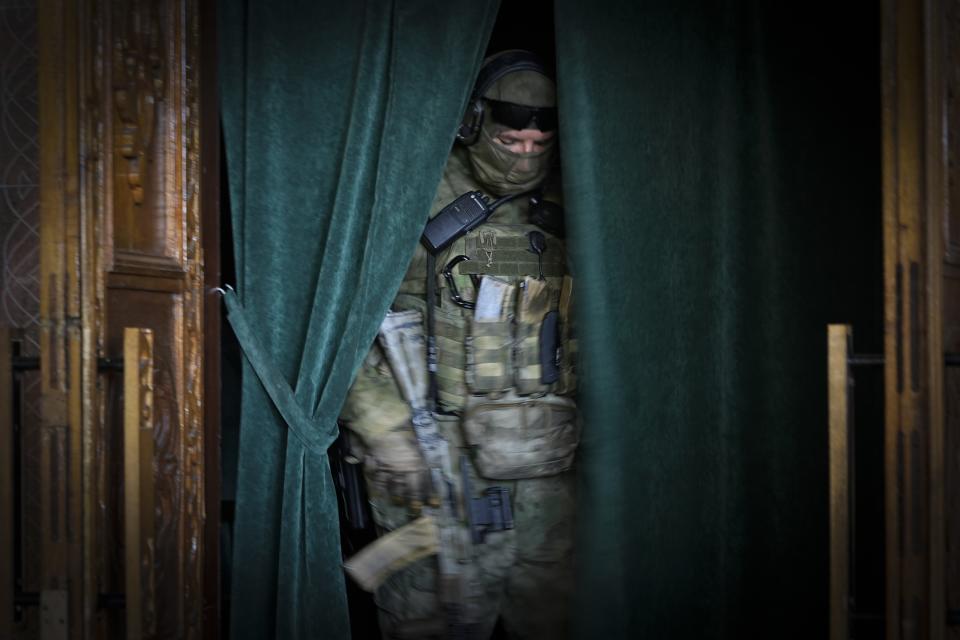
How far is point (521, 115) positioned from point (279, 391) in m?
1.14

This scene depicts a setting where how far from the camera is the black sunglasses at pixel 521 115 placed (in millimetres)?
2617

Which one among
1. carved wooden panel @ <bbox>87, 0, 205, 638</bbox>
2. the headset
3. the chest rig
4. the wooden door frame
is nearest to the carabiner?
the chest rig

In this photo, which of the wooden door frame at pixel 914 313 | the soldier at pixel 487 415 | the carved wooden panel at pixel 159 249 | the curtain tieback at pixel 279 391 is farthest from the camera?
the soldier at pixel 487 415

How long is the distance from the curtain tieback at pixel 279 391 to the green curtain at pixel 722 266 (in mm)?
762

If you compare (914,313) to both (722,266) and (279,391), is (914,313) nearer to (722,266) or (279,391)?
(722,266)

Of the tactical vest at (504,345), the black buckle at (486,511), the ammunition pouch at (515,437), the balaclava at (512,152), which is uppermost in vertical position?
the balaclava at (512,152)

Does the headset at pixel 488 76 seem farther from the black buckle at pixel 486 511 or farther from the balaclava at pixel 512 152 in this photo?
the black buckle at pixel 486 511

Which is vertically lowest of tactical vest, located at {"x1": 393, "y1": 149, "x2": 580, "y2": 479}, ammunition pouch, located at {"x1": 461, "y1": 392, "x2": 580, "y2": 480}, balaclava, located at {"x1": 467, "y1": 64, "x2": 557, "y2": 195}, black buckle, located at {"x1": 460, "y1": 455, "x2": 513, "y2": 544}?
black buckle, located at {"x1": 460, "y1": 455, "x2": 513, "y2": 544}

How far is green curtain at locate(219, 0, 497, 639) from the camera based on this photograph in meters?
2.38

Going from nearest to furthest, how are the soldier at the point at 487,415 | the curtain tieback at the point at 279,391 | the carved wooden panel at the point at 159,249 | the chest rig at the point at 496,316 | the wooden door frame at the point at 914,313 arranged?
the wooden door frame at the point at 914,313 → the carved wooden panel at the point at 159,249 → the curtain tieback at the point at 279,391 → the soldier at the point at 487,415 → the chest rig at the point at 496,316

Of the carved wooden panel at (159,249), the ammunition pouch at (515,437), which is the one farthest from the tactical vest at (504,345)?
the carved wooden panel at (159,249)

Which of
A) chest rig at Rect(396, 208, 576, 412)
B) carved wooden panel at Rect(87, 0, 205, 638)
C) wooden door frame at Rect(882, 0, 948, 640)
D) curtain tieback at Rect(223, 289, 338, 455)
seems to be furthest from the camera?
chest rig at Rect(396, 208, 576, 412)

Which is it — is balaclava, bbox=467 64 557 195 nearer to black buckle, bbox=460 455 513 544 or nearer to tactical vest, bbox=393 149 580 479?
tactical vest, bbox=393 149 580 479

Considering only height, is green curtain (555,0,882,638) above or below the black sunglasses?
below
